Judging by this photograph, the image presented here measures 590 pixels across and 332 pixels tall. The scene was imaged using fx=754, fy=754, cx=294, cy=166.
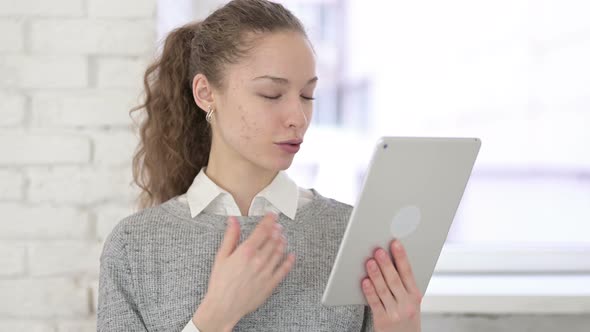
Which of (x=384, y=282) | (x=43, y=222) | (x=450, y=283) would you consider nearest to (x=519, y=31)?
(x=450, y=283)

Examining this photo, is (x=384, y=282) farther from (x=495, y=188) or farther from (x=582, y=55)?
(x=582, y=55)

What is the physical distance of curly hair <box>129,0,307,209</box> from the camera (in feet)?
4.74

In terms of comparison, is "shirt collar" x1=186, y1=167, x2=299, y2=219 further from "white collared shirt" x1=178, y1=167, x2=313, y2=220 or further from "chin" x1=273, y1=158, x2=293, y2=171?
"chin" x1=273, y1=158, x2=293, y2=171

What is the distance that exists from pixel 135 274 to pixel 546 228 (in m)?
1.33

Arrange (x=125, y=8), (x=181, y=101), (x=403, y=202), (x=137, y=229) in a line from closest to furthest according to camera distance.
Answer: (x=403, y=202) < (x=137, y=229) < (x=181, y=101) < (x=125, y=8)

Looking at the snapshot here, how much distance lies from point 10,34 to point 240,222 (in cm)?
75

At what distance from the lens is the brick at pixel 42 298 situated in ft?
5.74

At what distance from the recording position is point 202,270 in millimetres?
1412

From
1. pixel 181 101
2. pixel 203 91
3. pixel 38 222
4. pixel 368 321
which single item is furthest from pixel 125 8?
pixel 368 321

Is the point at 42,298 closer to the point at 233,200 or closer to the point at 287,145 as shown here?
the point at 233,200

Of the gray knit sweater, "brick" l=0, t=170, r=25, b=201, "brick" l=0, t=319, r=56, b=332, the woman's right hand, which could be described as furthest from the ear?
"brick" l=0, t=319, r=56, b=332

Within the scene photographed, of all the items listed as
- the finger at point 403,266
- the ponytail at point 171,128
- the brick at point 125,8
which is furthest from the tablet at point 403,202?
the brick at point 125,8

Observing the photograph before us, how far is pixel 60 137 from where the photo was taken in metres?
1.74

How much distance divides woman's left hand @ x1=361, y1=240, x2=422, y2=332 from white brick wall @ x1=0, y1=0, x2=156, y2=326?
756mm
